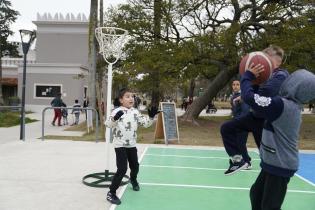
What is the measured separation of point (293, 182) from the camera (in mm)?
7363

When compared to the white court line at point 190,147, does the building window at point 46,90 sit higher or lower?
higher

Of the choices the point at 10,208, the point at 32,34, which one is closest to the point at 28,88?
the point at 32,34

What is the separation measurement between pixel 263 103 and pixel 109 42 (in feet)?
14.5

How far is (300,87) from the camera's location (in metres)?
3.39

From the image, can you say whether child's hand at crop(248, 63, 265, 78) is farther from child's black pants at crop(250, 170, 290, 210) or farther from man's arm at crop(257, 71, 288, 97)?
child's black pants at crop(250, 170, 290, 210)

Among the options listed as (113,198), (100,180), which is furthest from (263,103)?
(100,180)

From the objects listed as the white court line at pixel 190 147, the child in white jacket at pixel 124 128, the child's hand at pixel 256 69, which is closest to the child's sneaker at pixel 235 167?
the child in white jacket at pixel 124 128

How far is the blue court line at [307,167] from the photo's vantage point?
26.3 ft

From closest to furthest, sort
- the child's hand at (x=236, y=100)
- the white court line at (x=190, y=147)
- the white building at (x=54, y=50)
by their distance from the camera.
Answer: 1. the child's hand at (x=236, y=100)
2. the white court line at (x=190, y=147)
3. the white building at (x=54, y=50)

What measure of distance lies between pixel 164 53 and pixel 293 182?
10759mm

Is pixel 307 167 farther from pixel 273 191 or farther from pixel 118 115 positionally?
pixel 273 191

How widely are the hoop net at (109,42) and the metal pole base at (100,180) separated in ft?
6.17

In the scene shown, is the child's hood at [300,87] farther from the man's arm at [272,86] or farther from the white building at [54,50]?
the white building at [54,50]

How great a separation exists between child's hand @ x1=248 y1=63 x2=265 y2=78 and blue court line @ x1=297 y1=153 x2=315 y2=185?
4693 mm
